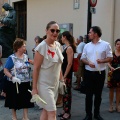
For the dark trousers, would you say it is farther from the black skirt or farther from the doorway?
the doorway

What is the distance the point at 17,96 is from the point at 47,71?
1604 millimetres

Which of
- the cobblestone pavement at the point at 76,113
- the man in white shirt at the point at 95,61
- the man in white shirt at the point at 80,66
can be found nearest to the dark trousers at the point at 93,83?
the man in white shirt at the point at 95,61

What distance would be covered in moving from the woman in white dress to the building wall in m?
6.02

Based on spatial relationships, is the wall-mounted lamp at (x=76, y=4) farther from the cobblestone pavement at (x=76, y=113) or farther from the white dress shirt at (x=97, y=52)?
the white dress shirt at (x=97, y=52)

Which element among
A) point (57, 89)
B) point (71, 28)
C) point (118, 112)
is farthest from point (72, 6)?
point (57, 89)

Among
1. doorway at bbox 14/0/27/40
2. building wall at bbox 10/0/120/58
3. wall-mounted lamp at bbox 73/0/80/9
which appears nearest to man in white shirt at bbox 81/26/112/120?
building wall at bbox 10/0/120/58

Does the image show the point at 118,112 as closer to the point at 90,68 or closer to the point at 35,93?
the point at 90,68

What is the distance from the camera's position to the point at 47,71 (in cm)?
439

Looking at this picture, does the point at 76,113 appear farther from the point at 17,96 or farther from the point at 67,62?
the point at 17,96

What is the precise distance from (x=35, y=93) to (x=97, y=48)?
6.48ft

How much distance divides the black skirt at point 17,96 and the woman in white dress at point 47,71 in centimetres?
141

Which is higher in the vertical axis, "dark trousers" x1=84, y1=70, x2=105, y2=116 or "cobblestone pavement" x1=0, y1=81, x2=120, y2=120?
"dark trousers" x1=84, y1=70, x2=105, y2=116

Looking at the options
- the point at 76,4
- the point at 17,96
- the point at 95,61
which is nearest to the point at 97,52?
the point at 95,61

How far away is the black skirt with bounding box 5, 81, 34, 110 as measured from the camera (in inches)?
227
